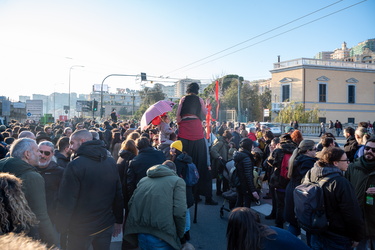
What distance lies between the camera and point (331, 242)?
3.64 meters

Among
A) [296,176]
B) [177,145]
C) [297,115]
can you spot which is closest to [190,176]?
[177,145]

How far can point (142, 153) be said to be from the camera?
15.9 ft

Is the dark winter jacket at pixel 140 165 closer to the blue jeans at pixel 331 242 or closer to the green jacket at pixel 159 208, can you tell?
the green jacket at pixel 159 208

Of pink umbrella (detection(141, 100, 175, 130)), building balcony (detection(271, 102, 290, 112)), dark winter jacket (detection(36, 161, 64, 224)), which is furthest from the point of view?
building balcony (detection(271, 102, 290, 112))

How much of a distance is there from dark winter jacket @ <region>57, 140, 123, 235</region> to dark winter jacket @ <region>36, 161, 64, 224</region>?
0.94 m

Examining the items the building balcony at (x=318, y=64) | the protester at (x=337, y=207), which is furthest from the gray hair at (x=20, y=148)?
the building balcony at (x=318, y=64)

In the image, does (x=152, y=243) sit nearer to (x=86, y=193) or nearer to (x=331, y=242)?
(x=86, y=193)

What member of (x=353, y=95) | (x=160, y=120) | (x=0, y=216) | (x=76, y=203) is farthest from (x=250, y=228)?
(x=353, y=95)

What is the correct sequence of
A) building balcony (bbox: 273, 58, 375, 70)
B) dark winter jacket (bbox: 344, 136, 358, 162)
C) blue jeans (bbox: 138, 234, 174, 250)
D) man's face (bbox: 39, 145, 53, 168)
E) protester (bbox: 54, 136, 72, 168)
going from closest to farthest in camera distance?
blue jeans (bbox: 138, 234, 174, 250) → man's face (bbox: 39, 145, 53, 168) → protester (bbox: 54, 136, 72, 168) → dark winter jacket (bbox: 344, 136, 358, 162) → building balcony (bbox: 273, 58, 375, 70)

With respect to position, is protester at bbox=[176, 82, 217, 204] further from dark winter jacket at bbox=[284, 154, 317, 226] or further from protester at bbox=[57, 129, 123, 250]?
protester at bbox=[57, 129, 123, 250]

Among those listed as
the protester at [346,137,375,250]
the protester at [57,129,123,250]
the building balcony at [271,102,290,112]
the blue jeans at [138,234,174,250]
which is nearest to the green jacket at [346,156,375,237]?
the protester at [346,137,375,250]

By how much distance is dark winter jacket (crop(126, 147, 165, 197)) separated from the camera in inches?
186

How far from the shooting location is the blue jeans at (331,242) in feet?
11.8

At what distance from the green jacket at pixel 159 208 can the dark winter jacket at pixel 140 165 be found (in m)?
1.07
